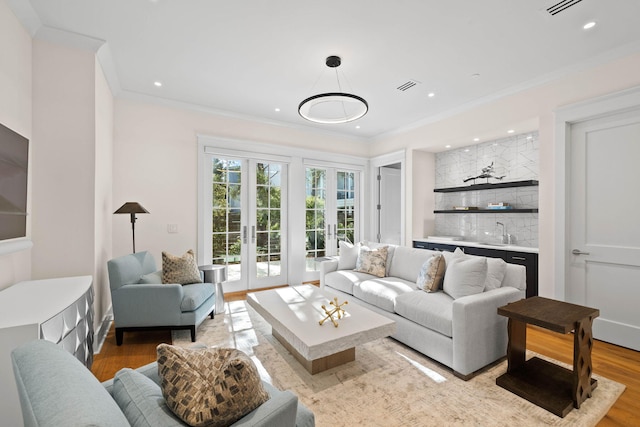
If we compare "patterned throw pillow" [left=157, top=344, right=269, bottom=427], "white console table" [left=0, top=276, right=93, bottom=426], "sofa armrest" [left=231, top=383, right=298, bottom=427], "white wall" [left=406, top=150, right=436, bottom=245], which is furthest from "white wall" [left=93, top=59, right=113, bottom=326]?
"white wall" [left=406, top=150, right=436, bottom=245]

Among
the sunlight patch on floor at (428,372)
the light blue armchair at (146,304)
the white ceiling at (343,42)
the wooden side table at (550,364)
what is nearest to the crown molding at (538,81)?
the white ceiling at (343,42)

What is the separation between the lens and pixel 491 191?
4648mm

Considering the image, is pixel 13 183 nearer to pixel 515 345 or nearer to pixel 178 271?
pixel 178 271

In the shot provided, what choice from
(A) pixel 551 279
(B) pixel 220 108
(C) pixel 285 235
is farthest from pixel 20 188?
(A) pixel 551 279

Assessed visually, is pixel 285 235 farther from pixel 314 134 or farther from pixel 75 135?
pixel 75 135

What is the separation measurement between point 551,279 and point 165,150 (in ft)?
16.9

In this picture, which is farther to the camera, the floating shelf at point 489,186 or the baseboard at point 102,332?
the floating shelf at point 489,186

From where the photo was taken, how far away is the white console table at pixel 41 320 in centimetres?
146

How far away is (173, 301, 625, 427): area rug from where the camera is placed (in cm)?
186

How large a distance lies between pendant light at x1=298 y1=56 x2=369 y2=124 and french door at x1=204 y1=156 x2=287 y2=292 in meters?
1.23

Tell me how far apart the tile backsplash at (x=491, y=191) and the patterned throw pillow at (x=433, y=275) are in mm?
2003

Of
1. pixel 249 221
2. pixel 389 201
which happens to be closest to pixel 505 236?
pixel 389 201

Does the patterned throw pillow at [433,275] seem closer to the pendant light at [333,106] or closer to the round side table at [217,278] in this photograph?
the pendant light at [333,106]

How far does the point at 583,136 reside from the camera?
10.5ft
